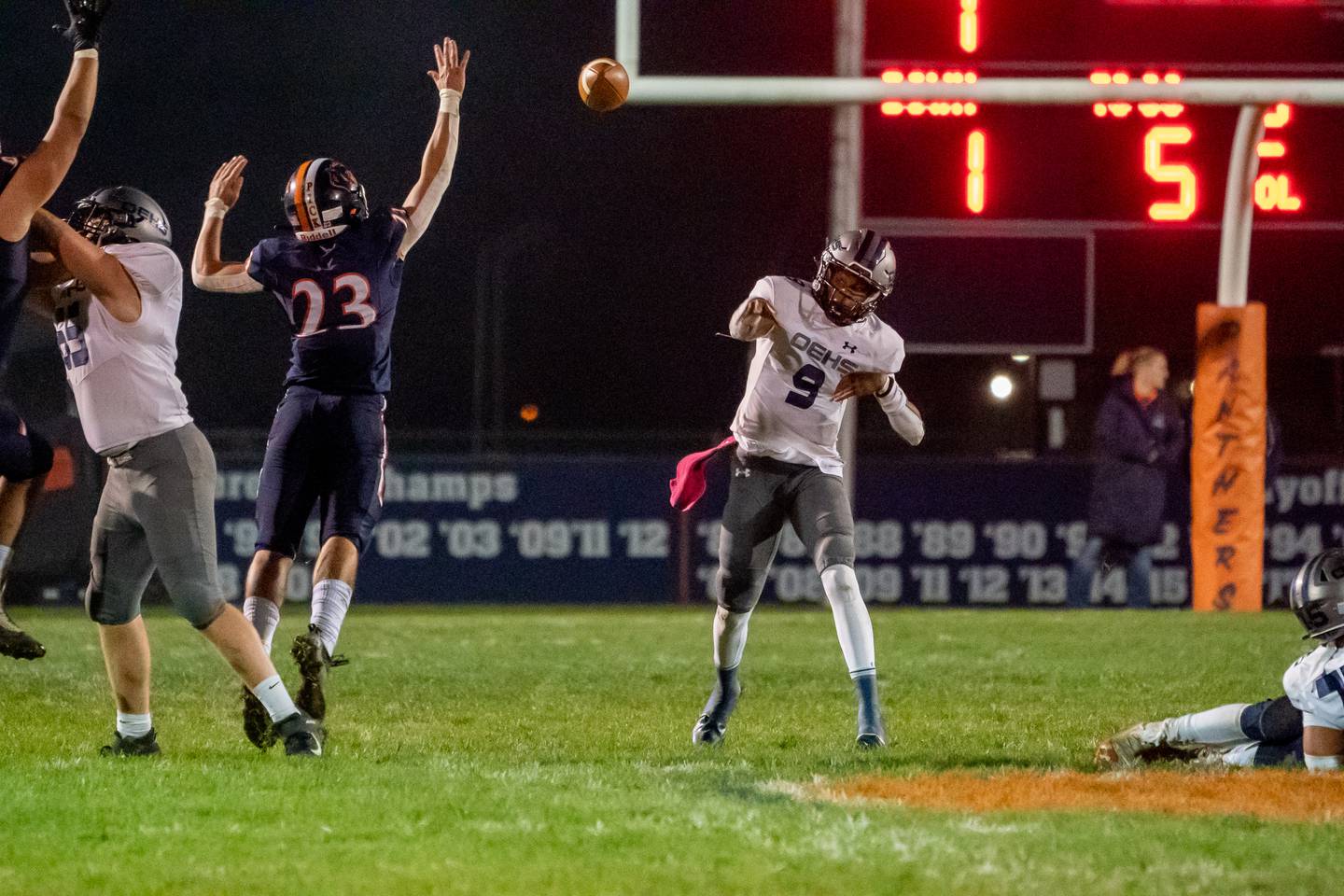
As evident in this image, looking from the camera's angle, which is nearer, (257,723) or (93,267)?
(93,267)

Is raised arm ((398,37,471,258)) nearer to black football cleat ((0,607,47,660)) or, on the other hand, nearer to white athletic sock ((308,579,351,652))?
white athletic sock ((308,579,351,652))

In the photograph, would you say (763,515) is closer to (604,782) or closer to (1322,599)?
(604,782)

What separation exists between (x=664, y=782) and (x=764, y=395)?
186 centimetres

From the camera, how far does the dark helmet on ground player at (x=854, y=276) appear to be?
676 cm

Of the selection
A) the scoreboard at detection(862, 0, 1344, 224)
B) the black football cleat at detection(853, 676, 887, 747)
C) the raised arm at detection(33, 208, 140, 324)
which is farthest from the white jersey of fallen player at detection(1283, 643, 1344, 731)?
the scoreboard at detection(862, 0, 1344, 224)

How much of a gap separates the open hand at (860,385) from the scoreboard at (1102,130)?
21.2ft

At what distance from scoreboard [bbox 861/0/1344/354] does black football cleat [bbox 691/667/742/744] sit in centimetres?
580

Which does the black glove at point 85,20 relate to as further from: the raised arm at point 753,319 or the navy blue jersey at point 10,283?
the raised arm at point 753,319

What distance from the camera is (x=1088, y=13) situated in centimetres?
1298

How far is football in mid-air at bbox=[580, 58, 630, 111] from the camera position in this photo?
9133 millimetres

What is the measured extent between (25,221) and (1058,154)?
9.26 meters

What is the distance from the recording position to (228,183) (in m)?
7.15

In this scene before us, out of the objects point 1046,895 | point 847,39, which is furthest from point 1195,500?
point 1046,895

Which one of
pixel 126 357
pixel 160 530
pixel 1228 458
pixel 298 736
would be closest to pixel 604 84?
pixel 126 357
